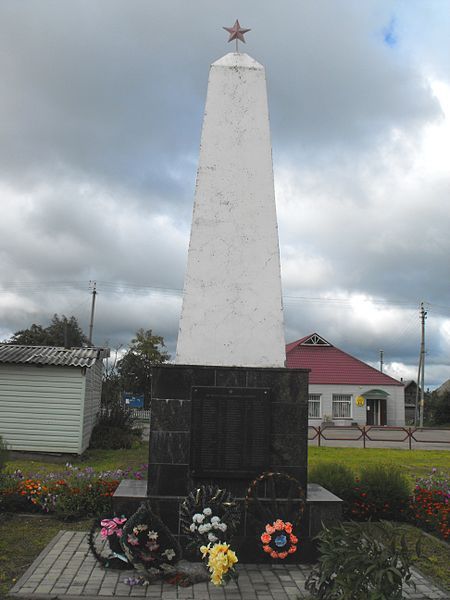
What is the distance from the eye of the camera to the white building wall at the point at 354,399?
34375mm

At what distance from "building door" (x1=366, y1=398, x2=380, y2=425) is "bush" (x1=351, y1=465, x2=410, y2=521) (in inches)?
1070

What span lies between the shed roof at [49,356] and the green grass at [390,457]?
6.83 meters

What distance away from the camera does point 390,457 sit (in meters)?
17.1

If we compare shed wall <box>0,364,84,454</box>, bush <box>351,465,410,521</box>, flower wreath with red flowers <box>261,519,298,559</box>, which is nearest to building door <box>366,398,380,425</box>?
shed wall <box>0,364,84,454</box>

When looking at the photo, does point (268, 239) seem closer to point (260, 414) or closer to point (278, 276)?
point (278, 276)

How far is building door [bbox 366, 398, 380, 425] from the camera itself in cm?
3500

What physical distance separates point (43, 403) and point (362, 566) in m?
13.0

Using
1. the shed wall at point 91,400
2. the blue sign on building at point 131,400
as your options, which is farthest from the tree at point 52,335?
the shed wall at point 91,400

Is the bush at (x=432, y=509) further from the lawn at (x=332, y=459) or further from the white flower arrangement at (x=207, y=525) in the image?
the lawn at (x=332, y=459)

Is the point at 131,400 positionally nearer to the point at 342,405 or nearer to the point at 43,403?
the point at 43,403

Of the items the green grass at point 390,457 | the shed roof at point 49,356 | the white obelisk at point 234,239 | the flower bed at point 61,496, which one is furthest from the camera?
the shed roof at point 49,356

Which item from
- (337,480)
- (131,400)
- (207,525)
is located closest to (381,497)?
(337,480)

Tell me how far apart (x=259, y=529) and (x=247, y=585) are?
0.72m

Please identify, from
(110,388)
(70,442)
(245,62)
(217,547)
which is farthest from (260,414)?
(110,388)
